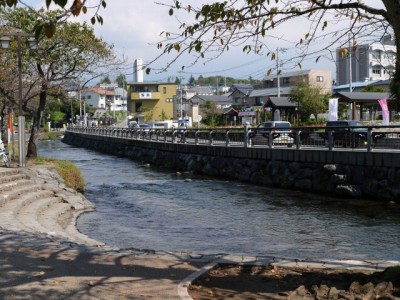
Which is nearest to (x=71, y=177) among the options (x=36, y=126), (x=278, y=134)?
(x=36, y=126)

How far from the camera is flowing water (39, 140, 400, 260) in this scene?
11.0m

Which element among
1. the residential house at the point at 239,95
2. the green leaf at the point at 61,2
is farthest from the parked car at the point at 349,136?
the residential house at the point at 239,95

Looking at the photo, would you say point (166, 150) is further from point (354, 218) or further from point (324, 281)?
point (324, 281)

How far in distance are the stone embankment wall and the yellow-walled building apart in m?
63.4

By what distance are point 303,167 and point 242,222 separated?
26.7 feet

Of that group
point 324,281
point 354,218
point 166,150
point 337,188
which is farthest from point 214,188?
point 324,281

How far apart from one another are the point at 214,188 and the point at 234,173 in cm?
376

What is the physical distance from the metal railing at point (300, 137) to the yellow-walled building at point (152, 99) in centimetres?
6006

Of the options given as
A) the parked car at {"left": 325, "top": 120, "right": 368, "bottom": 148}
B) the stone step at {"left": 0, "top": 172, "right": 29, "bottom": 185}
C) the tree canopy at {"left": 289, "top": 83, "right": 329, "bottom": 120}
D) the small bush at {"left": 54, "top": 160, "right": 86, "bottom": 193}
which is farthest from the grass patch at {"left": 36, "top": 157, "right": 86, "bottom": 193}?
the tree canopy at {"left": 289, "top": 83, "right": 329, "bottom": 120}

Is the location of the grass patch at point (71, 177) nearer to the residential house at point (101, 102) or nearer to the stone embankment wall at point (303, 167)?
the stone embankment wall at point (303, 167)

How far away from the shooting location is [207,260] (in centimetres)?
768

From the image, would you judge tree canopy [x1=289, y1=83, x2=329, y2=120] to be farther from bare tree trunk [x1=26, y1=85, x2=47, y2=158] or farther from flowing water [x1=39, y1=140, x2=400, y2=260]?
bare tree trunk [x1=26, y1=85, x2=47, y2=158]

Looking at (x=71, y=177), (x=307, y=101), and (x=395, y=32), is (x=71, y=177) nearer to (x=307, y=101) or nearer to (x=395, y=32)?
(x=395, y=32)

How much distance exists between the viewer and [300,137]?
2259 cm
